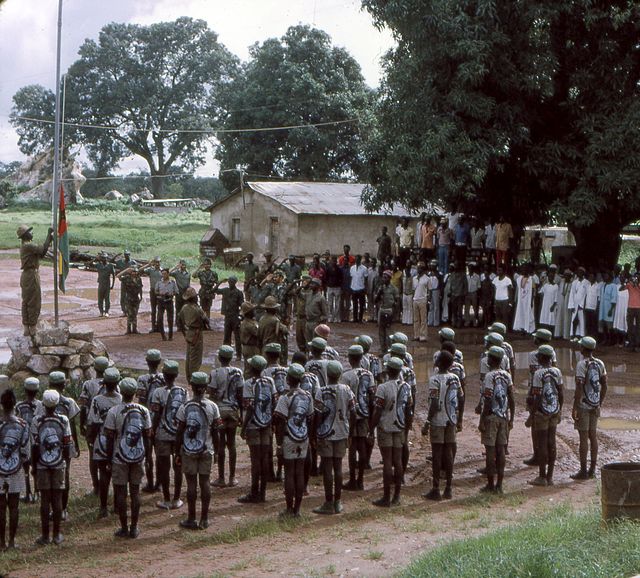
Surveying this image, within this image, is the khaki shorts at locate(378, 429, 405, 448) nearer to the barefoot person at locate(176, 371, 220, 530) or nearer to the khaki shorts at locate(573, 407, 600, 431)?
the barefoot person at locate(176, 371, 220, 530)

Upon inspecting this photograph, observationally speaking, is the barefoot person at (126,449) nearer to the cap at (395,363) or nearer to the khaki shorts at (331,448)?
the khaki shorts at (331,448)

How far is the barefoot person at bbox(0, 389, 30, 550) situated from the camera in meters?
9.55

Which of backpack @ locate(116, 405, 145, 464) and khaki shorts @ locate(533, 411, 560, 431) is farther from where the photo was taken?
khaki shorts @ locate(533, 411, 560, 431)

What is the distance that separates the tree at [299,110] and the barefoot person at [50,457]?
37.1 meters

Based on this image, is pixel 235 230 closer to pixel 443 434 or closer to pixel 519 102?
pixel 519 102

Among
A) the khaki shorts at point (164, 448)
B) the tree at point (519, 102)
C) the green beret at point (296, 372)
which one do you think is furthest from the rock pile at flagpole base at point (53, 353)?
the tree at point (519, 102)

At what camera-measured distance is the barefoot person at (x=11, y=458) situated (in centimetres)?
955

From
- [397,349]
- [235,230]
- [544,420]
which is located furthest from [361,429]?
[235,230]

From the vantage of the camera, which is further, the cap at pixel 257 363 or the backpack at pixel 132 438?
the cap at pixel 257 363

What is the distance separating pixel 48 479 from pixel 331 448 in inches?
121

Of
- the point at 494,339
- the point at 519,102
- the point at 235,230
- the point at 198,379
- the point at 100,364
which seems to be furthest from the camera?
the point at 235,230

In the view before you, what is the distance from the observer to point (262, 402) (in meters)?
11.2

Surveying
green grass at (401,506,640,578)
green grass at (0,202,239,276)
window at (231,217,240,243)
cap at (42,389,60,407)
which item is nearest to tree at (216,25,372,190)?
green grass at (0,202,239,276)

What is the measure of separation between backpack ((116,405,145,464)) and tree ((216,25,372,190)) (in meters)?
36.8
